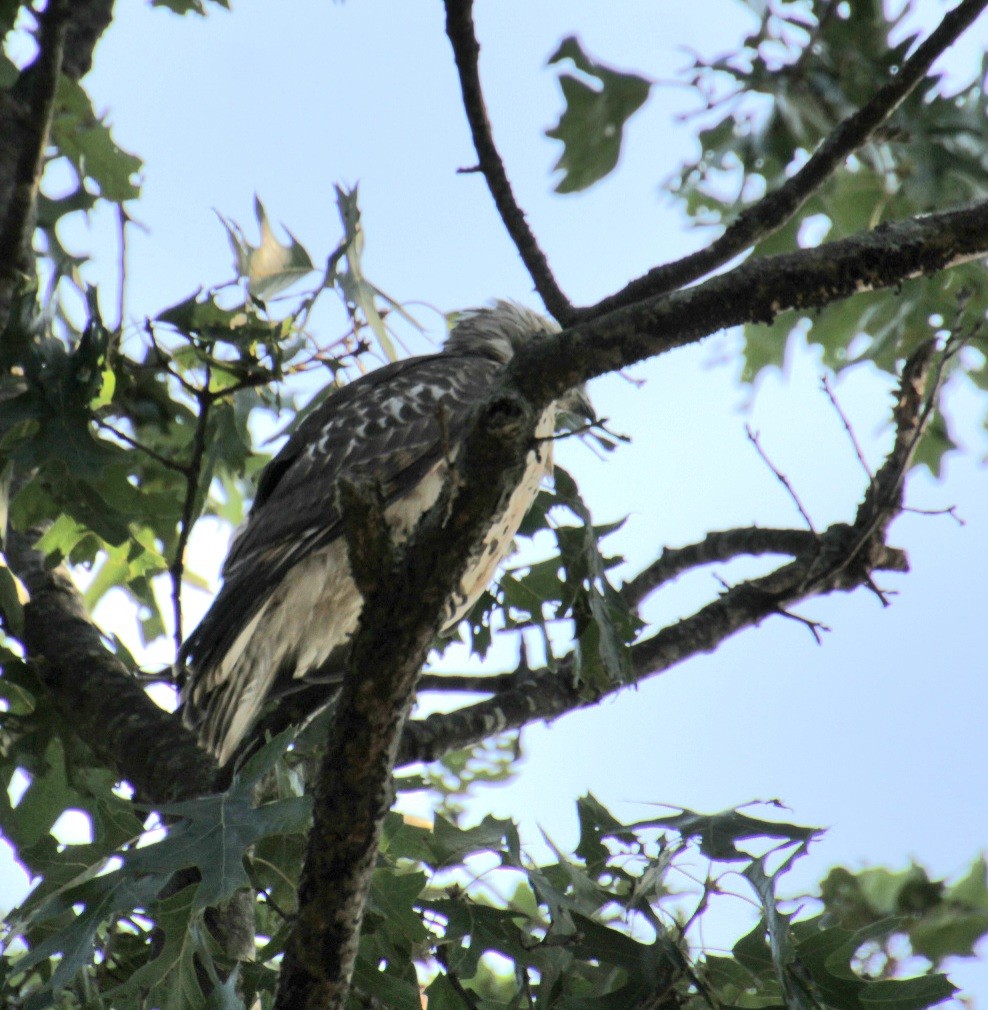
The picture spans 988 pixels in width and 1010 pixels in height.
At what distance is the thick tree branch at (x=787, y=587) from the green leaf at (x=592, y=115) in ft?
4.89

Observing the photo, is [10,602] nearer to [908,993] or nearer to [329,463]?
[329,463]

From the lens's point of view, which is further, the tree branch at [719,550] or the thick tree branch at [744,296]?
the tree branch at [719,550]

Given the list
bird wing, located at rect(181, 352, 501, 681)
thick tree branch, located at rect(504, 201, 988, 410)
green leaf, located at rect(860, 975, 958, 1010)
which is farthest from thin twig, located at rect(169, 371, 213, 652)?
green leaf, located at rect(860, 975, 958, 1010)

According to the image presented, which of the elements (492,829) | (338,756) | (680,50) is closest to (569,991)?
(492,829)

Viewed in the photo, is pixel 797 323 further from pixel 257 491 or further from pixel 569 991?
pixel 569 991

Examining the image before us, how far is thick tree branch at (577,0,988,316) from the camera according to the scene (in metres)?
3.07

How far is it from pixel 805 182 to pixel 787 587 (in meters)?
1.82

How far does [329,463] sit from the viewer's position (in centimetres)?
489

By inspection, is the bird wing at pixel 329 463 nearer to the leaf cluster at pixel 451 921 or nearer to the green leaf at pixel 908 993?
the leaf cluster at pixel 451 921

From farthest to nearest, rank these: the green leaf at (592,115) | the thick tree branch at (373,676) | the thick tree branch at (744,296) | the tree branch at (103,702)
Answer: the green leaf at (592,115) → the tree branch at (103,702) → the thick tree branch at (744,296) → the thick tree branch at (373,676)

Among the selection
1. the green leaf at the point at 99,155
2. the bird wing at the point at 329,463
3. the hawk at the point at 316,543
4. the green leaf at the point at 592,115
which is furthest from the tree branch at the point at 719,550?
the green leaf at the point at 99,155

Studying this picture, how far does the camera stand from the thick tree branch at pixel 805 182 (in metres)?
3.07

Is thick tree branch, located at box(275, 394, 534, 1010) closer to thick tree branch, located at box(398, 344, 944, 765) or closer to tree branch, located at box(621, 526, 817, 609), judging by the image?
thick tree branch, located at box(398, 344, 944, 765)

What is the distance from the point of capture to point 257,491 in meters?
5.27
